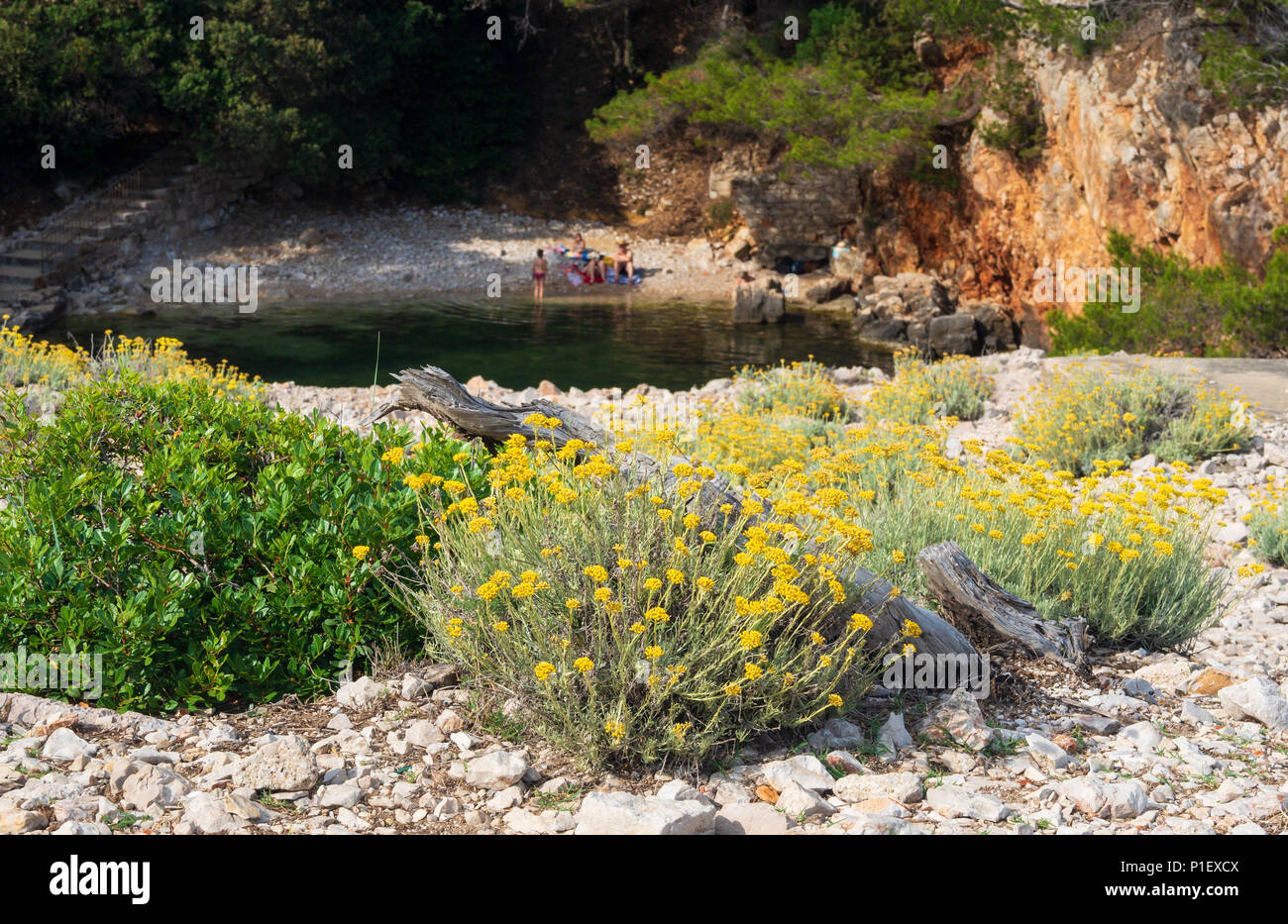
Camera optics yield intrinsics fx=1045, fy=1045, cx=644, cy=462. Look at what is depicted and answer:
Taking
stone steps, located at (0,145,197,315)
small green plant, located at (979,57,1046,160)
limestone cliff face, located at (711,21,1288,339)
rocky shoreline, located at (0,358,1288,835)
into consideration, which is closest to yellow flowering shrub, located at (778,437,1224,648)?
rocky shoreline, located at (0,358,1288,835)

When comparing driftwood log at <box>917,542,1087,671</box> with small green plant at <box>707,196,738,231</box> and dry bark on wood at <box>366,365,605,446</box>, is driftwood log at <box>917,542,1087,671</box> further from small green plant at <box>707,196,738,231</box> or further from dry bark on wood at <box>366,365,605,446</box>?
small green plant at <box>707,196,738,231</box>

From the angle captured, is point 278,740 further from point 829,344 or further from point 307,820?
point 829,344

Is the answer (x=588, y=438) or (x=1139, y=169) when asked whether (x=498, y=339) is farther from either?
(x=588, y=438)

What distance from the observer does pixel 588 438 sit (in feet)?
15.3

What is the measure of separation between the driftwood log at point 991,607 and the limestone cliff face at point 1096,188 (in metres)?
10.3

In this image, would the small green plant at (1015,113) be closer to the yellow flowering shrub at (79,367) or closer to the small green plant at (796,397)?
the small green plant at (796,397)

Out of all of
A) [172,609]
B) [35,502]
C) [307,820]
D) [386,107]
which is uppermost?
[386,107]

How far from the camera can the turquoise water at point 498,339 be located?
14461mm

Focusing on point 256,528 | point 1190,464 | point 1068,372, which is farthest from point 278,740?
point 1068,372

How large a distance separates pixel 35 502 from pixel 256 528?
2.43ft

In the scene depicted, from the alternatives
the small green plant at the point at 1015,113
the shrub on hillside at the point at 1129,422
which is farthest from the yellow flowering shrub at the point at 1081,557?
the small green plant at the point at 1015,113

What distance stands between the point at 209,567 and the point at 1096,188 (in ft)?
47.8

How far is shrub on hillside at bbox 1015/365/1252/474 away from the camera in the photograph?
7438 millimetres
